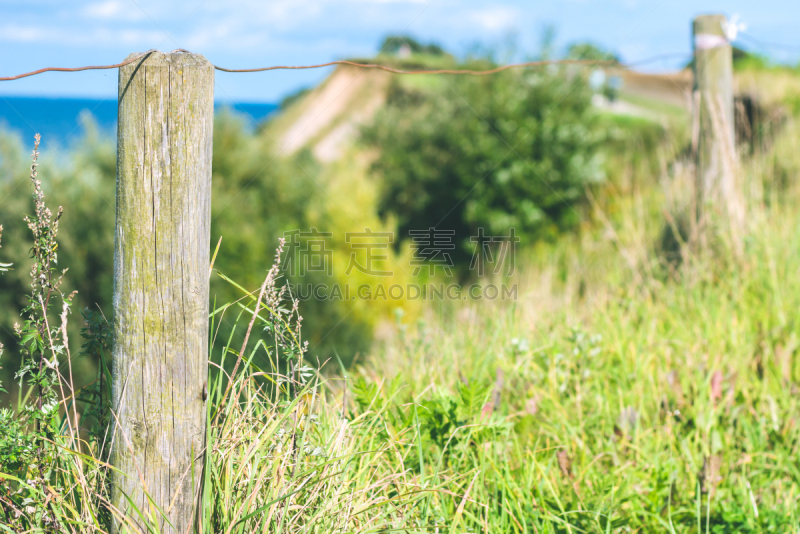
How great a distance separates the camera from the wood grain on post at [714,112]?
4.09 metres

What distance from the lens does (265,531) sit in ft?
4.56

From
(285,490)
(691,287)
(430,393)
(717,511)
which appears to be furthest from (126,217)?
(691,287)

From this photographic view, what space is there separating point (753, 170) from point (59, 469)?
5.08m

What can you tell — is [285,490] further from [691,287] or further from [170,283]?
[691,287]

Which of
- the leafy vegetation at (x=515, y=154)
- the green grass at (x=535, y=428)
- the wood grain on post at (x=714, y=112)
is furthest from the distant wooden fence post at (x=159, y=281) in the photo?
Result: the leafy vegetation at (x=515, y=154)

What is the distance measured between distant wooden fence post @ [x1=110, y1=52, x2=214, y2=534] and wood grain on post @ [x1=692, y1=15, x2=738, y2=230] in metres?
3.74

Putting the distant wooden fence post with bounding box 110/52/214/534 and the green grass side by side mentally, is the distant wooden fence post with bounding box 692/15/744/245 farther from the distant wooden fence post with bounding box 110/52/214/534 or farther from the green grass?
the distant wooden fence post with bounding box 110/52/214/534

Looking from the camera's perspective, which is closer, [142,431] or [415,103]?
[142,431]

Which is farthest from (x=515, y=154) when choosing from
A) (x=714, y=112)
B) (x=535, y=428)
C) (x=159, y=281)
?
(x=159, y=281)

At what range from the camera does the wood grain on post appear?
4094 mm

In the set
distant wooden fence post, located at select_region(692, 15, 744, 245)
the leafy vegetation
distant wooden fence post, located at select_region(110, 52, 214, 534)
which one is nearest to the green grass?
distant wooden fence post, located at select_region(110, 52, 214, 534)

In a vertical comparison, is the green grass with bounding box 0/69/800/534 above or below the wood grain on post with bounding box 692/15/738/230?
below

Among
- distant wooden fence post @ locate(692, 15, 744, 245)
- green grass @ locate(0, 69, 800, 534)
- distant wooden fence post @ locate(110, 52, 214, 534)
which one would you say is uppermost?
distant wooden fence post @ locate(692, 15, 744, 245)

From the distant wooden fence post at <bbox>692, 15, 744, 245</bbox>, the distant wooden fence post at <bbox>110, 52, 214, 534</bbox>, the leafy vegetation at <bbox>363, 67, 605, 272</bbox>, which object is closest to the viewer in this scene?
the distant wooden fence post at <bbox>110, 52, 214, 534</bbox>
